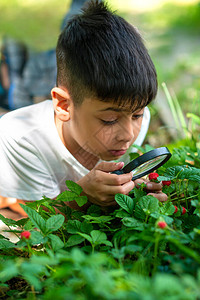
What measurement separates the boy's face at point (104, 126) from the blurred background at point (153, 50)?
522 millimetres

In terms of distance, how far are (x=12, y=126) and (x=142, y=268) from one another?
1.17 metres

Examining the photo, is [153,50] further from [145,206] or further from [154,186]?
[145,206]

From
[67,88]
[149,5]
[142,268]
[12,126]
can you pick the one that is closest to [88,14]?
[67,88]

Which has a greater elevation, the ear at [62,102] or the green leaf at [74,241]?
the ear at [62,102]

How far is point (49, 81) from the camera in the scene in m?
3.32

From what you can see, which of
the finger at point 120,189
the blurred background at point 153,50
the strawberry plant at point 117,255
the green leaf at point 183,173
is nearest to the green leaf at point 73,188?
the strawberry plant at point 117,255

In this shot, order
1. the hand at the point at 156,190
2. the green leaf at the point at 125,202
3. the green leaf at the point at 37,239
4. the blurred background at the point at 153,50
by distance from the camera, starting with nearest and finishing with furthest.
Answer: the green leaf at the point at 37,239
the green leaf at the point at 125,202
the hand at the point at 156,190
the blurred background at the point at 153,50

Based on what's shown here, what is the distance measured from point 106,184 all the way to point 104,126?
0.87 feet

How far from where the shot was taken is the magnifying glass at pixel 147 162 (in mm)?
1351

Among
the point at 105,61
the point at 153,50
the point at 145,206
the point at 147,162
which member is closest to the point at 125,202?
the point at 145,206

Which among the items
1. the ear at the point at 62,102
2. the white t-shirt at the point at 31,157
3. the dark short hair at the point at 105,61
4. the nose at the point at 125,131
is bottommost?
the white t-shirt at the point at 31,157

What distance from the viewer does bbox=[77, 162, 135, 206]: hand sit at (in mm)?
1454

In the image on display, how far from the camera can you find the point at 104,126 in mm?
1630

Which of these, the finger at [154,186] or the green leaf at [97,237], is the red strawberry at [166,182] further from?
the green leaf at [97,237]
